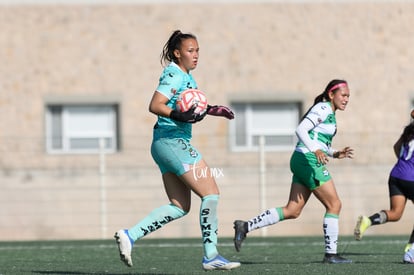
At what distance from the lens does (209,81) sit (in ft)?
75.0

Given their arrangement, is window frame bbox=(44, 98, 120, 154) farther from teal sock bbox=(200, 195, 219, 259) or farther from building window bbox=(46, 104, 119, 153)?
teal sock bbox=(200, 195, 219, 259)

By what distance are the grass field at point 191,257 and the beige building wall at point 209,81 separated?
17.5 ft

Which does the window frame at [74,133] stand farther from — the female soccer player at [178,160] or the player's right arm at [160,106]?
the player's right arm at [160,106]

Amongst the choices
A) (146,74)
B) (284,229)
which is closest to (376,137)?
(284,229)

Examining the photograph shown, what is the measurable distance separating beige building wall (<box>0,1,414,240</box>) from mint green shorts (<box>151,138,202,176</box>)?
1259cm

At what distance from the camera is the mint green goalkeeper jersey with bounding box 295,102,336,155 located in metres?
11.3

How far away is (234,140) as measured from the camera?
23062 millimetres

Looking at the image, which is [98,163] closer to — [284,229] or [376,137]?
[284,229]

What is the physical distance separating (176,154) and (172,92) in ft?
1.62

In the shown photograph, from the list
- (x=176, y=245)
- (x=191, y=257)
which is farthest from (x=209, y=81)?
(x=191, y=257)

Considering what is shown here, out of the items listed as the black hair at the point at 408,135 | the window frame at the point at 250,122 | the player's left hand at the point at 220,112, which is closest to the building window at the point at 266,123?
the window frame at the point at 250,122

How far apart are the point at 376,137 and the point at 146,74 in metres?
4.49

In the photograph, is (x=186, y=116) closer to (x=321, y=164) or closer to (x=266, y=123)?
(x=321, y=164)

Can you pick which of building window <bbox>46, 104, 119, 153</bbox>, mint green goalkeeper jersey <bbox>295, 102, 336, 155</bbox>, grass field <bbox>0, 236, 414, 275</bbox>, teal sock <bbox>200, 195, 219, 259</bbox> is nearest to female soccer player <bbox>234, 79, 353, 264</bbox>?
mint green goalkeeper jersey <bbox>295, 102, 336, 155</bbox>
